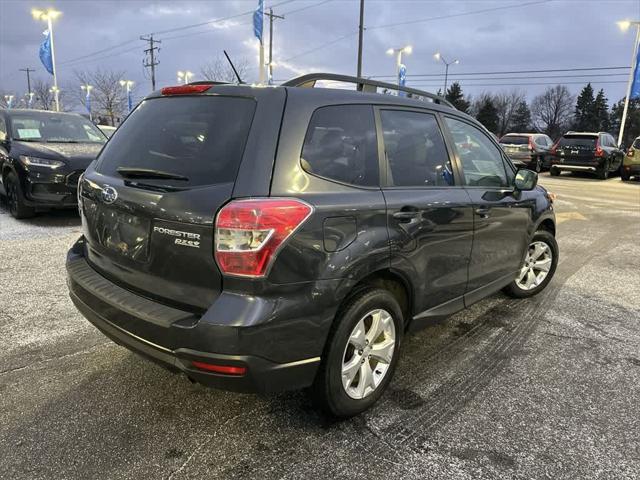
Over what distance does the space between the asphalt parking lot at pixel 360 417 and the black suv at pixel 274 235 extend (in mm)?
334

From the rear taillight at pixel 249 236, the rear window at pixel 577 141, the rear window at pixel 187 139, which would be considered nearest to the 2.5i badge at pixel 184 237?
the rear taillight at pixel 249 236

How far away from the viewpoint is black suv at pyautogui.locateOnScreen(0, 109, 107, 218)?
7098 millimetres

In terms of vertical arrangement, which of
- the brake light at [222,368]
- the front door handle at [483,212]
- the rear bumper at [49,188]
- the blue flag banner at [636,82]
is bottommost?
the brake light at [222,368]

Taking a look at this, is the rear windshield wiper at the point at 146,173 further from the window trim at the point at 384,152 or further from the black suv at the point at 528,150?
the black suv at the point at 528,150

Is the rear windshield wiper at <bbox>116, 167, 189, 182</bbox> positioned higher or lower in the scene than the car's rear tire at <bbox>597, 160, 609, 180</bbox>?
higher

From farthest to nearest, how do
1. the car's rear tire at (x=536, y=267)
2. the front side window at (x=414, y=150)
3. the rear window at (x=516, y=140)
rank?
the rear window at (x=516, y=140) < the car's rear tire at (x=536, y=267) < the front side window at (x=414, y=150)

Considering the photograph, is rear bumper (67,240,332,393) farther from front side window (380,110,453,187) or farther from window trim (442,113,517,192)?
window trim (442,113,517,192)

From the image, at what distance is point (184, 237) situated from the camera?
2289 millimetres

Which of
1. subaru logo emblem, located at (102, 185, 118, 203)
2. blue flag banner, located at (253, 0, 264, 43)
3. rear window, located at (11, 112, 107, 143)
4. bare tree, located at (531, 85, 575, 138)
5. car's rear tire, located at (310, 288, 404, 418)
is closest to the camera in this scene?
car's rear tire, located at (310, 288, 404, 418)

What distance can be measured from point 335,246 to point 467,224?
135cm

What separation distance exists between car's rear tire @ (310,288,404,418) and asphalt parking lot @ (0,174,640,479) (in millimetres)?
155

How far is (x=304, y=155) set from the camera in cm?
241

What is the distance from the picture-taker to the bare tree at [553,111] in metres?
91.6

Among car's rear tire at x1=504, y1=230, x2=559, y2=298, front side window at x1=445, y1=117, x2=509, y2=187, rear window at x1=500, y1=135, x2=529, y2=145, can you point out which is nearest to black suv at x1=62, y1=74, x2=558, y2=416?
front side window at x1=445, y1=117, x2=509, y2=187
